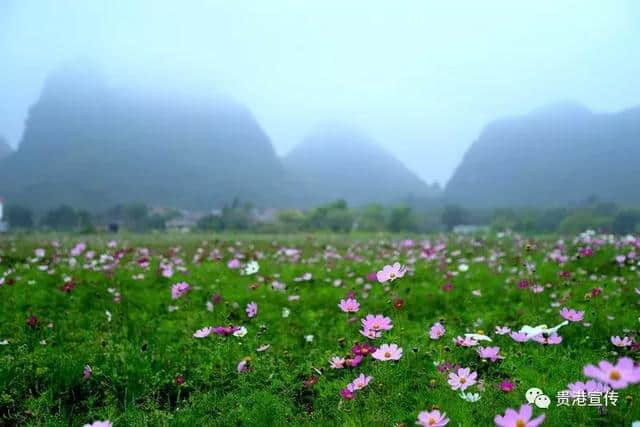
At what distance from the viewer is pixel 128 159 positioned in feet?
490

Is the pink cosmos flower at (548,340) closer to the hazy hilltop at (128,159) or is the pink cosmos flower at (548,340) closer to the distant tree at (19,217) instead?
the distant tree at (19,217)

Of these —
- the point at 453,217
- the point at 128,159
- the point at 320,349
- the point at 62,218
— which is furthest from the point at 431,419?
the point at 128,159

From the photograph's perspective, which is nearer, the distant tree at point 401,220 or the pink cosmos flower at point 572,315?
the pink cosmos flower at point 572,315

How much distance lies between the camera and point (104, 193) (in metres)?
120

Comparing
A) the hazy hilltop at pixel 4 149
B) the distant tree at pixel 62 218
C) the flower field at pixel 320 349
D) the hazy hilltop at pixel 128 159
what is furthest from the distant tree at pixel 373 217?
the hazy hilltop at pixel 4 149

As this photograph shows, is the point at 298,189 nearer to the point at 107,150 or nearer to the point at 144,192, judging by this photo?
the point at 144,192

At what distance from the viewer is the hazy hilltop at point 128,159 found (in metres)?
121

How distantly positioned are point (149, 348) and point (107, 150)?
6643 inches

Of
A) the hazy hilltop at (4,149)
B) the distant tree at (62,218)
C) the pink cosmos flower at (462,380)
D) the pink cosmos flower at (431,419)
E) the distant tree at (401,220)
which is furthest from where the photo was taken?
the hazy hilltop at (4,149)

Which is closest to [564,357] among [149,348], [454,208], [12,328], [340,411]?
[340,411]

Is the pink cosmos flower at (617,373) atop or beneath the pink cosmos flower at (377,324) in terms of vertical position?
atop

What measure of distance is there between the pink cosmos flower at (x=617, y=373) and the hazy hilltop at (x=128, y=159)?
119m

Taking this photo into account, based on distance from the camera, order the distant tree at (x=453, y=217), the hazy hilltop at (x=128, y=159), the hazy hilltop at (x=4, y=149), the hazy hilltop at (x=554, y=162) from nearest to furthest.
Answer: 1. the distant tree at (x=453, y=217)
2. the hazy hilltop at (x=554, y=162)
3. the hazy hilltop at (x=128, y=159)
4. the hazy hilltop at (x=4, y=149)

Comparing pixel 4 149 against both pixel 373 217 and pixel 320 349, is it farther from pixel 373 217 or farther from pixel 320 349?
pixel 320 349
